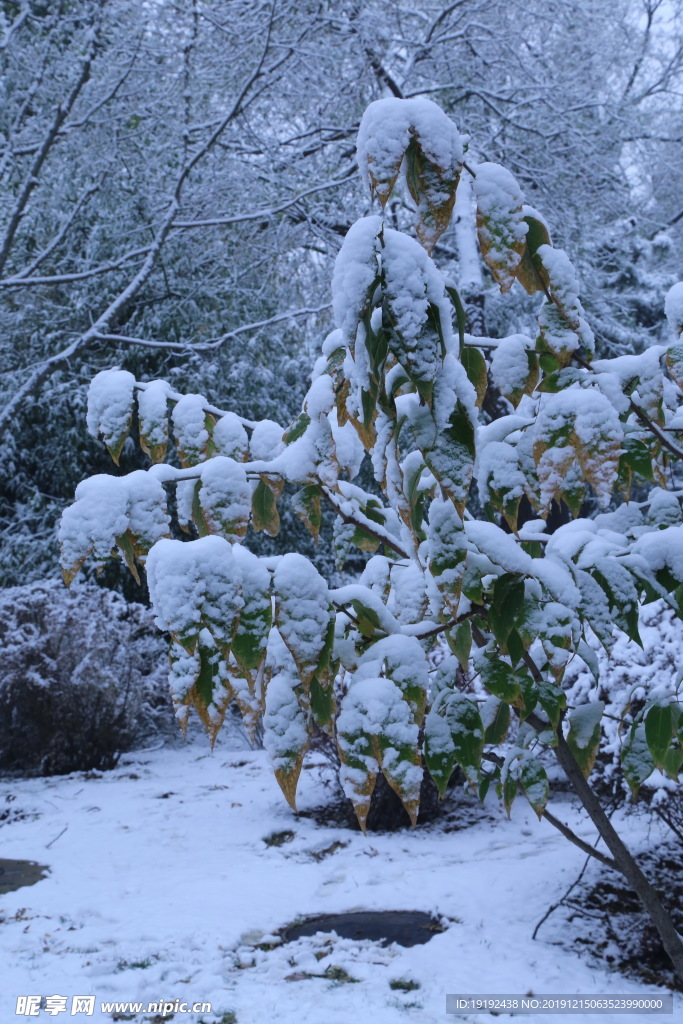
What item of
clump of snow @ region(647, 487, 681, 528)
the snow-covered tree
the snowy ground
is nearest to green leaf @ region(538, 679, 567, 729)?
clump of snow @ region(647, 487, 681, 528)

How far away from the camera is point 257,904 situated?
3.36 metres

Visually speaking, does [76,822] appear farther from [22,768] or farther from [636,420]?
[636,420]

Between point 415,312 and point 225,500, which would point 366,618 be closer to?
point 225,500

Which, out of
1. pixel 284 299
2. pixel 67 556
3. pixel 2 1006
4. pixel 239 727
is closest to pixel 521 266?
pixel 67 556

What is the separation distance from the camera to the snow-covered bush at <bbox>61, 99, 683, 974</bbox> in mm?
888

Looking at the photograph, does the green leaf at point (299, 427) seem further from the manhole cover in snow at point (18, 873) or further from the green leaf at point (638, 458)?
the manhole cover in snow at point (18, 873)

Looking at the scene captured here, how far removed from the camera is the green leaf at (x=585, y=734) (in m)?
1.31

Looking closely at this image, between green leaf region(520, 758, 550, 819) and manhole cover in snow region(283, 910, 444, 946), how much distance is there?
1.70 m

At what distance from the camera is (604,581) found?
3.89 ft

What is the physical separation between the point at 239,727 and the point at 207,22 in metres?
5.76

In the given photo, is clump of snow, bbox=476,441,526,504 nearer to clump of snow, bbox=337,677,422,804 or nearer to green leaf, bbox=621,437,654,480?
green leaf, bbox=621,437,654,480

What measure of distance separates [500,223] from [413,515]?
39cm

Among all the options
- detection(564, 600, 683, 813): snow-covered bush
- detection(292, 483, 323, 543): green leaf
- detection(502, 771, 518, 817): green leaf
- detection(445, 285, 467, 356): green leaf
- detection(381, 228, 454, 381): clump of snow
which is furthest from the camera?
detection(564, 600, 683, 813): snow-covered bush

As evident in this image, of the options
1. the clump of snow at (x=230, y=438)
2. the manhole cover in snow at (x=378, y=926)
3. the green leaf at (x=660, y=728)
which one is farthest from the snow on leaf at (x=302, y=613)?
the manhole cover in snow at (x=378, y=926)
